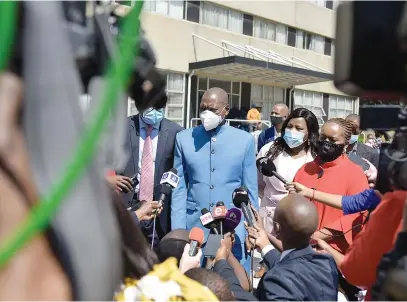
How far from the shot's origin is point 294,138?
14.0ft

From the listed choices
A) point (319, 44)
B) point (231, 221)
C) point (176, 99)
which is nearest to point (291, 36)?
point (319, 44)

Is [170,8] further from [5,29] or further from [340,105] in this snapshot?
[5,29]

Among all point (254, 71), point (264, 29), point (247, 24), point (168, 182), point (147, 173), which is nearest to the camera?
point (168, 182)

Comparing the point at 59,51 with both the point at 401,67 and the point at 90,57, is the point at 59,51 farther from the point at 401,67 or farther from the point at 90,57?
the point at 401,67

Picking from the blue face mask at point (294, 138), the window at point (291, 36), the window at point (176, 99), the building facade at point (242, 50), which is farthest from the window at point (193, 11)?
the blue face mask at point (294, 138)

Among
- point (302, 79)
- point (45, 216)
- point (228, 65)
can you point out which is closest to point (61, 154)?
point (45, 216)

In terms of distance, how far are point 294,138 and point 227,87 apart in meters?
12.9

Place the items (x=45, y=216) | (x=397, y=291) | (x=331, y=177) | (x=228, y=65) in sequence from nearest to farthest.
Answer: (x=45, y=216) → (x=397, y=291) → (x=331, y=177) → (x=228, y=65)

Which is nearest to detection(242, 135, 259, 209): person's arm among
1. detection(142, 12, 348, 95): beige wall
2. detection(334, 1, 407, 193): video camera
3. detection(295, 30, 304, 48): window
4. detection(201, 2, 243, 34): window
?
detection(334, 1, 407, 193): video camera

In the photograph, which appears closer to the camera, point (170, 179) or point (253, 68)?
point (170, 179)

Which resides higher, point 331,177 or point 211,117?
point 211,117

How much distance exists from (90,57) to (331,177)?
2834mm

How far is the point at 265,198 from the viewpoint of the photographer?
4.34m

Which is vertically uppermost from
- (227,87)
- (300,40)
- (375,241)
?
(300,40)
